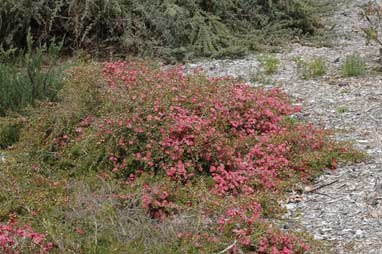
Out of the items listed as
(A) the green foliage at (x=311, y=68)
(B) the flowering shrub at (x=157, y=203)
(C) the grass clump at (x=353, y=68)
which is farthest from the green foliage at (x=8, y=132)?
(C) the grass clump at (x=353, y=68)

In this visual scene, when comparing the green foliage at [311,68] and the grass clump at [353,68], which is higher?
the grass clump at [353,68]

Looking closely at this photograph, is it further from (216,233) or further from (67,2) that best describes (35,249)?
(67,2)

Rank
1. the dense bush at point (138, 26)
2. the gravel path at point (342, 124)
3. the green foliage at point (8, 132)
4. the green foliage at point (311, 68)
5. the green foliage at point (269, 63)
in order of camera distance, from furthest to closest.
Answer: the dense bush at point (138, 26)
the green foliage at point (269, 63)
the green foliage at point (311, 68)
the green foliage at point (8, 132)
the gravel path at point (342, 124)

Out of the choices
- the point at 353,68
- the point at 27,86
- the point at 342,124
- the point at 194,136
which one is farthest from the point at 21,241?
the point at 353,68

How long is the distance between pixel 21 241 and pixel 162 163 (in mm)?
1339

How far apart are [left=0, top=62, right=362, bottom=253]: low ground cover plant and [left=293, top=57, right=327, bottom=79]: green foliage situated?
145cm

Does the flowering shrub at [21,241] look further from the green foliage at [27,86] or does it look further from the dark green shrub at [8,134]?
the green foliage at [27,86]

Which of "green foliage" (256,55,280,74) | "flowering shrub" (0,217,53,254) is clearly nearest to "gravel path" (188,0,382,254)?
"green foliage" (256,55,280,74)

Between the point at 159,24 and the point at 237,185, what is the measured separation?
4.31 metres

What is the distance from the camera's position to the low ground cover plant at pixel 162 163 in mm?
4035

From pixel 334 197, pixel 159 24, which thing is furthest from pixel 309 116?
pixel 159 24

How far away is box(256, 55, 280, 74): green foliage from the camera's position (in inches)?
310

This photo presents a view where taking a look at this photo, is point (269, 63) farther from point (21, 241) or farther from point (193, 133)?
point (21, 241)

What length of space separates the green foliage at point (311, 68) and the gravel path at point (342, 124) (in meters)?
Result: 0.08
